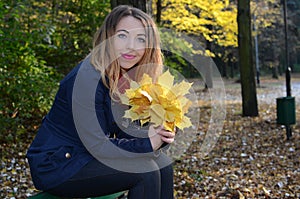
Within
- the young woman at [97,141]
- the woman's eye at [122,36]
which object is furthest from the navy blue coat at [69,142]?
the woman's eye at [122,36]

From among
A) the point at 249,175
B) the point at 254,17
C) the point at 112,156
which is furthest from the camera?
the point at 254,17

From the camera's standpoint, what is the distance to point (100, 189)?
2189mm

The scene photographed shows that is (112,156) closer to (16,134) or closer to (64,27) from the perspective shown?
(16,134)

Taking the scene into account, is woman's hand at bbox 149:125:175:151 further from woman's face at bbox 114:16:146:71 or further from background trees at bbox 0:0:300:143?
background trees at bbox 0:0:300:143

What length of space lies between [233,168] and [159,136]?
131 inches

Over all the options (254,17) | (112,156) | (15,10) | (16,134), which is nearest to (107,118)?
(112,156)

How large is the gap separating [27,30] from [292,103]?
4215mm

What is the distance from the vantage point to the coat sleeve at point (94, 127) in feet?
6.95

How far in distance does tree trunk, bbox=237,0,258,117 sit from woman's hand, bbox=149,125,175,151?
25.2ft

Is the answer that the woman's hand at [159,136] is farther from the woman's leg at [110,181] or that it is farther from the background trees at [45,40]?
the background trees at [45,40]

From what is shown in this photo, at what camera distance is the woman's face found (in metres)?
2.35

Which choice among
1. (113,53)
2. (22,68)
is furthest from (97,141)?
(22,68)

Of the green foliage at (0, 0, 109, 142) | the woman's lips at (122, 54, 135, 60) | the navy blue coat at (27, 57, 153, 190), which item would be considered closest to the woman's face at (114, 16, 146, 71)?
the woman's lips at (122, 54, 135, 60)

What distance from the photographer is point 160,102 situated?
6.82ft
